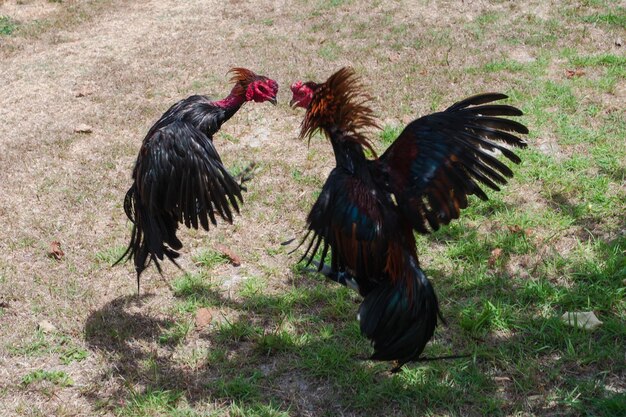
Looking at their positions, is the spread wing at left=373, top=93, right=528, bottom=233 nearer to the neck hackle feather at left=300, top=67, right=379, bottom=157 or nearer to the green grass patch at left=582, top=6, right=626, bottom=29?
the neck hackle feather at left=300, top=67, right=379, bottom=157

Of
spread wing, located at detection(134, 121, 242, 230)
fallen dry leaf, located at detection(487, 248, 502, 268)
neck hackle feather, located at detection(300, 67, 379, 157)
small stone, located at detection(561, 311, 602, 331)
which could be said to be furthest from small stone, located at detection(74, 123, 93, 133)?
small stone, located at detection(561, 311, 602, 331)

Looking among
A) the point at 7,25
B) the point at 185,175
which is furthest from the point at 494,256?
the point at 7,25

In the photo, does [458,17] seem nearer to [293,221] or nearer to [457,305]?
[293,221]

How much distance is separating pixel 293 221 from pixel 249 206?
1.53ft

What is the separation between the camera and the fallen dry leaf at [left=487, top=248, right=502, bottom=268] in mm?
4703

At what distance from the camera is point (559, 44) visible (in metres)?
7.90

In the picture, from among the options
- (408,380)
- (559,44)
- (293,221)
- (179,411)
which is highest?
(559,44)

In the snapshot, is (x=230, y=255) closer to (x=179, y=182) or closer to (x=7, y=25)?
(x=179, y=182)

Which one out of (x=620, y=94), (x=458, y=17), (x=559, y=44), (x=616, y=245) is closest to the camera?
(x=616, y=245)

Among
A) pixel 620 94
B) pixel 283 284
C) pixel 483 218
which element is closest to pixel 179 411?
pixel 283 284

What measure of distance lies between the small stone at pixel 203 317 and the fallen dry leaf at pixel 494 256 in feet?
6.83

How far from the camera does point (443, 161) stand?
11.5ft

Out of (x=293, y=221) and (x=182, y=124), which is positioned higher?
(x=182, y=124)

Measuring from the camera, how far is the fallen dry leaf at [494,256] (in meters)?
4.70
